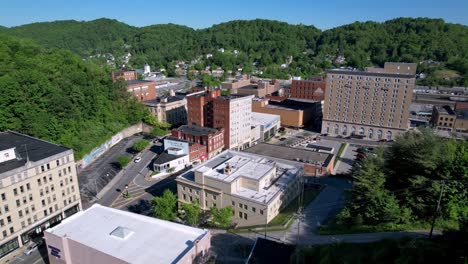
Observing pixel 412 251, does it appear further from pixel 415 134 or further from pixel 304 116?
pixel 304 116

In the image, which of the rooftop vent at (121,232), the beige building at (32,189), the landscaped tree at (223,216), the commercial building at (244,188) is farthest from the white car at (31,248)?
the landscaped tree at (223,216)

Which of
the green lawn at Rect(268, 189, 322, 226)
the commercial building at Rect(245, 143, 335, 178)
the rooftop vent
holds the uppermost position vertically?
Answer: the rooftop vent

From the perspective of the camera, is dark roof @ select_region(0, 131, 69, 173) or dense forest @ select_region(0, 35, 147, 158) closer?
dark roof @ select_region(0, 131, 69, 173)

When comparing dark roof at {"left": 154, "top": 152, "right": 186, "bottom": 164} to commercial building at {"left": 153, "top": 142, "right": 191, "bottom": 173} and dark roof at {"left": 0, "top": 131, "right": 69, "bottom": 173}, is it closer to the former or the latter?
commercial building at {"left": 153, "top": 142, "right": 191, "bottom": 173}

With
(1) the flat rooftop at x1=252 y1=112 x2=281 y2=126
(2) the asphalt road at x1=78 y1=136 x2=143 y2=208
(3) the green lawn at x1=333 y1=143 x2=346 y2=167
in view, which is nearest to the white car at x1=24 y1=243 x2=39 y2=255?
(2) the asphalt road at x1=78 y1=136 x2=143 y2=208

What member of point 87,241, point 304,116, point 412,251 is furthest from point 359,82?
point 87,241

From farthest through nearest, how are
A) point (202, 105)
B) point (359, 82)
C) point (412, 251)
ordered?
point (359, 82) → point (202, 105) → point (412, 251)

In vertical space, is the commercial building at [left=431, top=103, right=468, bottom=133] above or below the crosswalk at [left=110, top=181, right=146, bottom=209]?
above
